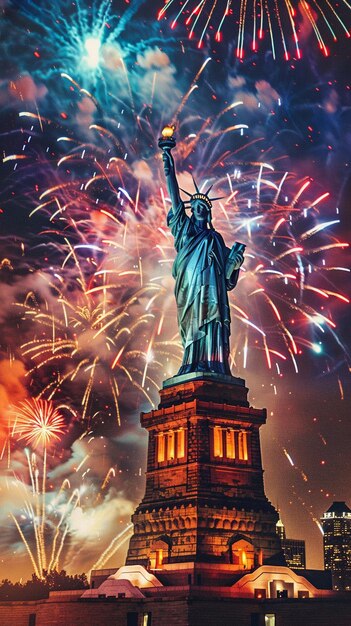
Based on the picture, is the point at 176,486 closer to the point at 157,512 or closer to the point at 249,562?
the point at 157,512

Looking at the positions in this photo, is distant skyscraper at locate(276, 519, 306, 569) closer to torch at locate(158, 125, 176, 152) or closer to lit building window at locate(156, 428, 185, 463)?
lit building window at locate(156, 428, 185, 463)

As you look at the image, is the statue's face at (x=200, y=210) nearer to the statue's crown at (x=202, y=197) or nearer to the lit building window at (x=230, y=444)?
the statue's crown at (x=202, y=197)

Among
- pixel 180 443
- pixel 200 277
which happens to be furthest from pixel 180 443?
pixel 200 277

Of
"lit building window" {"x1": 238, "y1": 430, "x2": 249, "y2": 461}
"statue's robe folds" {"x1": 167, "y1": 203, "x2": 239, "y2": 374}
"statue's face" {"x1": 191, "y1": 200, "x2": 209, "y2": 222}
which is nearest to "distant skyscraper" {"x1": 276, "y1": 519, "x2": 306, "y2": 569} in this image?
"lit building window" {"x1": 238, "y1": 430, "x2": 249, "y2": 461}

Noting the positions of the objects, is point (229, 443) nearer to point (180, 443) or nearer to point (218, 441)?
point (218, 441)


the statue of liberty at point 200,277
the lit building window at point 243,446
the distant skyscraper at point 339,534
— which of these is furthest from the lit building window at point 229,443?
the distant skyscraper at point 339,534

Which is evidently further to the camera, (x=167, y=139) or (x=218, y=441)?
(x=167, y=139)

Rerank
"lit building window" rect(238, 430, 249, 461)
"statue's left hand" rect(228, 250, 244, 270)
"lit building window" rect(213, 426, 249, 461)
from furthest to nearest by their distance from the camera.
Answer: "statue's left hand" rect(228, 250, 244, 270), "lit building window" rect(238, 430, 249, 461), "lit building window" rect(213, 426, 249, 461)

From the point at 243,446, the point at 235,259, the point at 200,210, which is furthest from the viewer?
the point at 200,210
